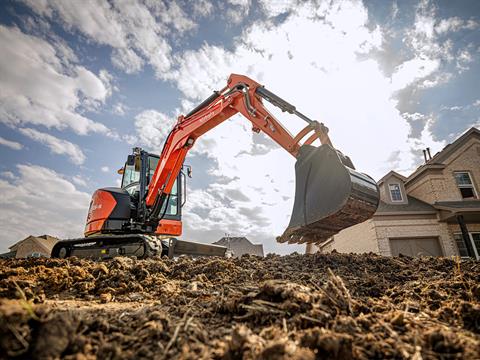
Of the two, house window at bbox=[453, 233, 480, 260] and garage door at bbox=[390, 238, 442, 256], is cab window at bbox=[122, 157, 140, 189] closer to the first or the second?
garage door at bbox=[390, 238, 442, 256]

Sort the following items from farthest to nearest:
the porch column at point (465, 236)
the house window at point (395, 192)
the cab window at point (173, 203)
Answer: the house window at point (395, 192), the porch column at point (465, 236), the cab window at point (173, 203)

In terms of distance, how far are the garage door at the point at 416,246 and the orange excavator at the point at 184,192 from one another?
1103 cm

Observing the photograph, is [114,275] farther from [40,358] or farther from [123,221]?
[123,221]

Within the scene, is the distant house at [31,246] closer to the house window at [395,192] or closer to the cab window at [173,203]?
the cab window at [173,203]

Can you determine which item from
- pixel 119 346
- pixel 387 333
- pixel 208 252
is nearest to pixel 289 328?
pixel 387 333

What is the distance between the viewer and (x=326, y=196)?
4.37 metres

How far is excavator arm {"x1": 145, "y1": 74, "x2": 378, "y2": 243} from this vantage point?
4.28 m

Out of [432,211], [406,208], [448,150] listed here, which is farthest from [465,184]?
[406,208]

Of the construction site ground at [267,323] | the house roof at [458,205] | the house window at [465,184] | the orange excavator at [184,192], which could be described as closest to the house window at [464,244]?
the house roof at [458,205]

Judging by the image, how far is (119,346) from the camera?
5.06ft

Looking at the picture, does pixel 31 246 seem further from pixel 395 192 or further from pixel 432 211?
pixel 432 211

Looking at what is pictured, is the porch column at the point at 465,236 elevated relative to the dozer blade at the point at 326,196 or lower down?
elevated

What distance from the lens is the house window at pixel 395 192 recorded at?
53.1 ft

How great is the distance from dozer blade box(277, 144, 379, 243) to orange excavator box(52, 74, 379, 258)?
0.02m
